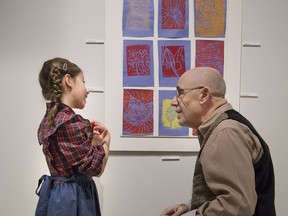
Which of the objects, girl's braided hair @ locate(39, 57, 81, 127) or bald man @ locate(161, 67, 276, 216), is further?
girl's braided hair @ locate(39, 57, 81, 127)

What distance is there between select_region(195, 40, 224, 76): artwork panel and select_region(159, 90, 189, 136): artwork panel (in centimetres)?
25

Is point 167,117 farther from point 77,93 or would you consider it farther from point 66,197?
point 66,197

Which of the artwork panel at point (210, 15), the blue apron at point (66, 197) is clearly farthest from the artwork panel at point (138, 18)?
the blue apron at point (66, 197)

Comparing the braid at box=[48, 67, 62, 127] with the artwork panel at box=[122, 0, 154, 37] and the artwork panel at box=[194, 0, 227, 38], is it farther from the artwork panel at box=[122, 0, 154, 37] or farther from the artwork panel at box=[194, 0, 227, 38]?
the artwork panel at box=[194, 0, 227, 38]

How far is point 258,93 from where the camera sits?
1.84 m

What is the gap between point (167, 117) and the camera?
1.80 metres

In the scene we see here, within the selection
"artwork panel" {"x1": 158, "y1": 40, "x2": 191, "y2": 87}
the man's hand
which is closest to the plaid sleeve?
the man's hand

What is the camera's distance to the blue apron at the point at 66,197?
51.8 inches

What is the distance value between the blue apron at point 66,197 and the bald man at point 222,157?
385mm

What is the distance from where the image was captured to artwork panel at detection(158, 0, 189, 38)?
178 cm

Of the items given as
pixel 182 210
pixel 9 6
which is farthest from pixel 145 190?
pixel 9 6

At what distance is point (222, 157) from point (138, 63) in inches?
35.0

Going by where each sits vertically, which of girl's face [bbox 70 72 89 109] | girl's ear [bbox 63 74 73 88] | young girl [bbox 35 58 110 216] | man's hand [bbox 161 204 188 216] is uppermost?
girl's ear [bbox 63 74 73 88]

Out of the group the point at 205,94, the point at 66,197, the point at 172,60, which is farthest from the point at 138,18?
the point at 66,197
